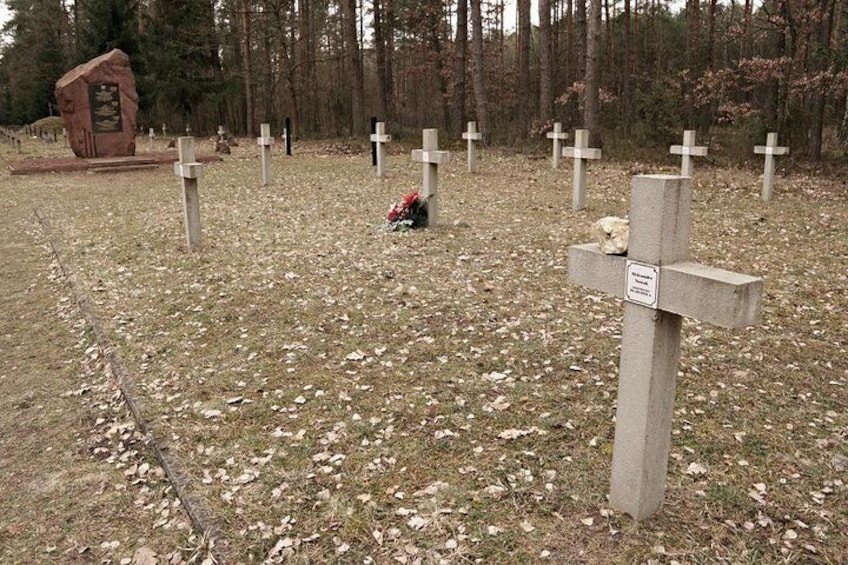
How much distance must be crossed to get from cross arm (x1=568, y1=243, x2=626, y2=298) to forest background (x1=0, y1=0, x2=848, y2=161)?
555 inches

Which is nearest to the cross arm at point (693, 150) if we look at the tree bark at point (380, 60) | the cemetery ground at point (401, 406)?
the cemetery ground at point (401, 406)

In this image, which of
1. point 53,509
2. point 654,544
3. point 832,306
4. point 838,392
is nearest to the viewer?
point 654,544

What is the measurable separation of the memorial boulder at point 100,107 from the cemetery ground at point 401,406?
12.5m

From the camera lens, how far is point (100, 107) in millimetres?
20672

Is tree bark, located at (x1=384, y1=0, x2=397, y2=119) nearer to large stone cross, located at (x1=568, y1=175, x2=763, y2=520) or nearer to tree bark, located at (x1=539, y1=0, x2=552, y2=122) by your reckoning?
tree bark, located at (x1=539, y1=0, x2=552, y2=122)

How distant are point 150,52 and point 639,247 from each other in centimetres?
3776

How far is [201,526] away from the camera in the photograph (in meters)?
3.42

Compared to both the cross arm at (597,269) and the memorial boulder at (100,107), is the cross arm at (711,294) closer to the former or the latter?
the cross arm at (597,269)

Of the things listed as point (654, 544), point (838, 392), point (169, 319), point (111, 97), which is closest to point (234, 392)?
point (169, 319)

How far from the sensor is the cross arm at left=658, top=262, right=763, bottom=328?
2529 millimetres

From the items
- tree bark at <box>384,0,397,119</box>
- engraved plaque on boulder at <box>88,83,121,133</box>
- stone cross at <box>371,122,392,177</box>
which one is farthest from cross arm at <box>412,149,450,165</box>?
tree bark at <box>384,0,397,119</box>

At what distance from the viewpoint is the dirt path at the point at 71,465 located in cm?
341

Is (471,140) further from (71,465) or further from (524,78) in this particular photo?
(71,465)

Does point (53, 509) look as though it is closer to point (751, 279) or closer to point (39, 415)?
point (39, 415)
